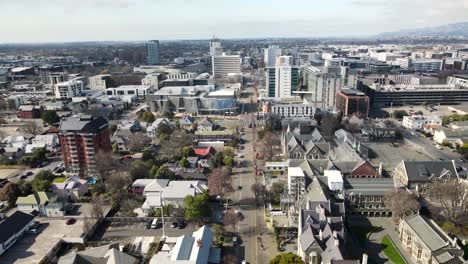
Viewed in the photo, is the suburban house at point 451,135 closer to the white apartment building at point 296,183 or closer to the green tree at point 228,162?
the white apartment building at point 296,183

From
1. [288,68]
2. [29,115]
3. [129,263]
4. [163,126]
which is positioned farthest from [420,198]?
[29,115]

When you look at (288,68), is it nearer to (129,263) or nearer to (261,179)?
(261,179)

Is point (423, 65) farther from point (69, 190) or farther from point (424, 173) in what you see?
point (69, 190)

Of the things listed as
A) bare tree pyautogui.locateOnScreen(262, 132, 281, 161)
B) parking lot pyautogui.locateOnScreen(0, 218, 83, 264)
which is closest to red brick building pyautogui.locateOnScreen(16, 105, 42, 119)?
parking lot pyautogui.locateOnScreen(0, 218, 83, 264)

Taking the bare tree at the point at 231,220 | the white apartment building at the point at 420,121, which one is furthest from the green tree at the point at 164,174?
the white apartment building at the point at 420,121

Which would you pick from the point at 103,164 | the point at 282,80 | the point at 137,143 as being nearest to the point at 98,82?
the point at 282,80

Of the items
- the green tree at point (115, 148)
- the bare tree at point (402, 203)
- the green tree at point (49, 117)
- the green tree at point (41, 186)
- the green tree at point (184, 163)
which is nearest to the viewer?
the bare tree at point (402, 203)

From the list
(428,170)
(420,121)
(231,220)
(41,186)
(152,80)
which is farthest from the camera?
(152,80)
